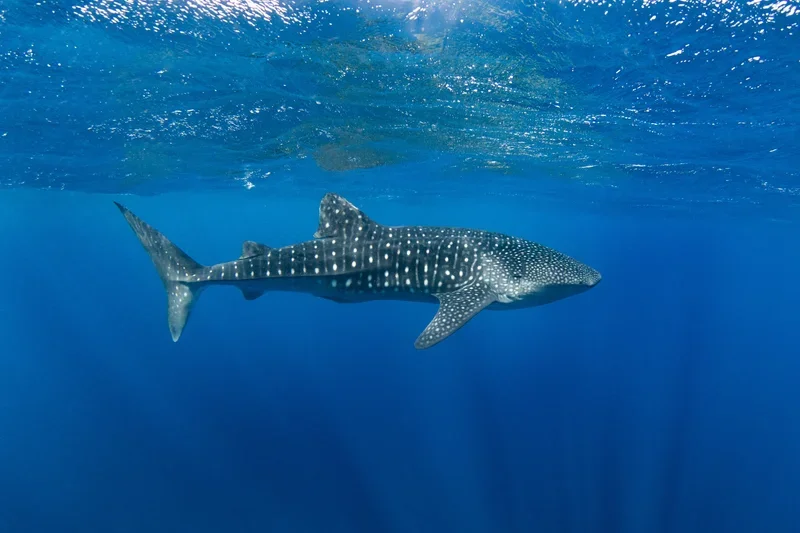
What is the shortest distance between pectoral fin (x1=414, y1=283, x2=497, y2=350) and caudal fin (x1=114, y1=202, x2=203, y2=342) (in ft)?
14.1

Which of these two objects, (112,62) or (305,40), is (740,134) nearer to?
(305,40)

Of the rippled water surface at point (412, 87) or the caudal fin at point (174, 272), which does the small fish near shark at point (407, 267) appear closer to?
the caudal fin at point (174, 272)

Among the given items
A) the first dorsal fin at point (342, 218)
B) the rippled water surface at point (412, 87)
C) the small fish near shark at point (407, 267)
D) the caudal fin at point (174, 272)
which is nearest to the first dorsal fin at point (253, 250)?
the small fish near shark at point (407, 267)

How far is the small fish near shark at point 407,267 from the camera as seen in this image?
22.9 ft

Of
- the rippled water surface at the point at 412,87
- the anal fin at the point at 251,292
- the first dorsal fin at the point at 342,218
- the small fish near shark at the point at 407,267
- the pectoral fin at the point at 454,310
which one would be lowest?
the anal fin at the point at 251,292

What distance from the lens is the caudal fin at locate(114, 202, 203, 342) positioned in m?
8.17

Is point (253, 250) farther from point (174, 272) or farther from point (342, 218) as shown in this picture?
point (174, 272)

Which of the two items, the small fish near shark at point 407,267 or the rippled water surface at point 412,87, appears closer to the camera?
the small fish near shark at point 407,267

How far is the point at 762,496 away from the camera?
48.6 ft

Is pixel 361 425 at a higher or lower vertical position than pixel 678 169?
lower

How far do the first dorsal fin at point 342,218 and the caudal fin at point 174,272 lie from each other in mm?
2461

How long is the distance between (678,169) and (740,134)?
650 centimetres

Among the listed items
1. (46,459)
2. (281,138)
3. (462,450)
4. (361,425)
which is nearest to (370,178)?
(281,138)

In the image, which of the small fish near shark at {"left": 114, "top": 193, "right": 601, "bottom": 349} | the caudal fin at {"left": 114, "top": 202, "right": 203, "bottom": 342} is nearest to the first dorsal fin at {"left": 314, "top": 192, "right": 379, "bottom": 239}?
the small fish near shark at {"left": 114, "top": 193, "right": 601, "bottom": 349}
